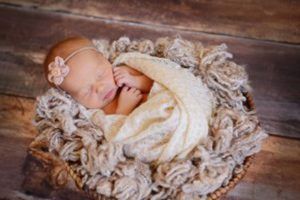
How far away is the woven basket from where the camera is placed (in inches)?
35.0

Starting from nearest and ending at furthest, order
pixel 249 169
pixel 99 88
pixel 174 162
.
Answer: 1. pixel 174 162
2. pixel 99 88
3. pixel 249 169

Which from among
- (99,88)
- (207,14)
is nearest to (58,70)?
(99,88)

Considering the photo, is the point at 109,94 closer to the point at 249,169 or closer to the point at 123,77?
the point at 123,77

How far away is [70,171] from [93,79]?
0.71ft

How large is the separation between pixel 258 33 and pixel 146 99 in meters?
0.62

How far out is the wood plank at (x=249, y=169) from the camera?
121 centimetres

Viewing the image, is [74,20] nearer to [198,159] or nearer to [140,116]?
[140,116]

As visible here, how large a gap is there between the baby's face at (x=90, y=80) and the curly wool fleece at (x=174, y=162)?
0.03 m

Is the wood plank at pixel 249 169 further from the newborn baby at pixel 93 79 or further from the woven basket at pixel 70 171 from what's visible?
the newborn baby at pixel 93 79

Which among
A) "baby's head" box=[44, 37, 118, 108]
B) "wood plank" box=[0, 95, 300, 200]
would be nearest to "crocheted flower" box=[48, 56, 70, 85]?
"baby's head" box=[44, 37, 118, 108]

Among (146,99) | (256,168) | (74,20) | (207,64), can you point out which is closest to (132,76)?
(146,99)

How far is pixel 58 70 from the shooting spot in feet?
3.18

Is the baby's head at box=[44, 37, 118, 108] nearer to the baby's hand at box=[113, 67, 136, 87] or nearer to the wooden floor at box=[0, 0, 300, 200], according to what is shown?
the baby's hand at box=[113, 67, 136, 87]

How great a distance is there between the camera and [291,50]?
4.70 ft
